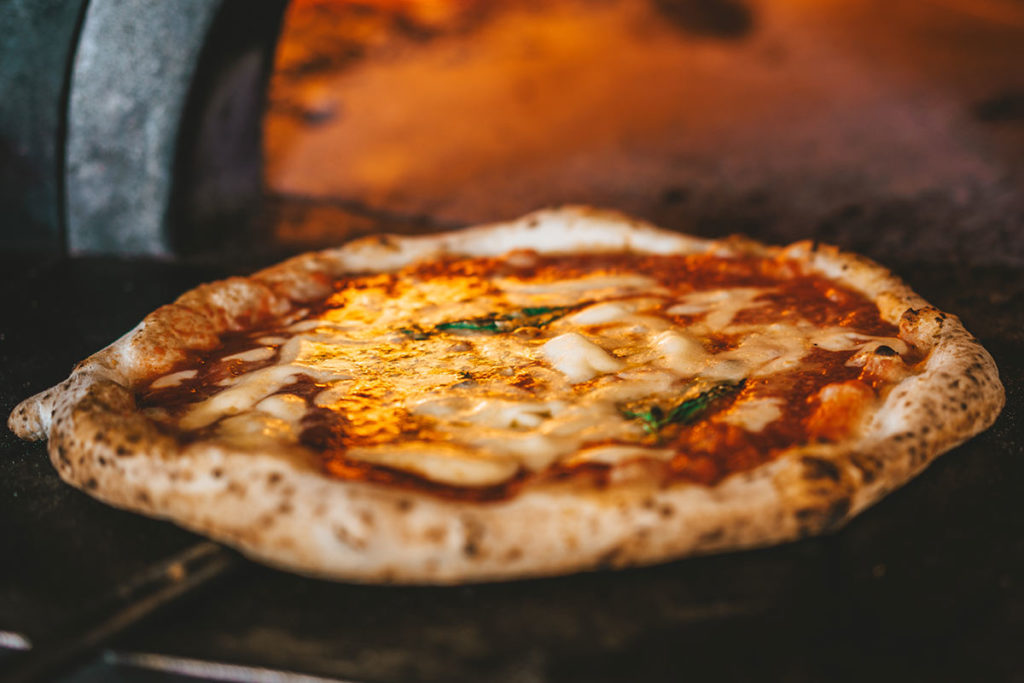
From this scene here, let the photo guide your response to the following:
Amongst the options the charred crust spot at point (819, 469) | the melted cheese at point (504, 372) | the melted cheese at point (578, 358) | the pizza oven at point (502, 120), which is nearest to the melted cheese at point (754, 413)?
the melted cheese at point (504, 372)

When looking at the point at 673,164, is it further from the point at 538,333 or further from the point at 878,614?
the point at 878,614

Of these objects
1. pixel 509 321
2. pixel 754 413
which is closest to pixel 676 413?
pixel 754 413

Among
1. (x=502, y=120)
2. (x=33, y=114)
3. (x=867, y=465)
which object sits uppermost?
(x=33, y=114)

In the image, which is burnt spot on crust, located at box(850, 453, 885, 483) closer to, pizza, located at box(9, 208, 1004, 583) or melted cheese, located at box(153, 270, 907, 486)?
pizza, located at box(9, 208, 1004, 583)

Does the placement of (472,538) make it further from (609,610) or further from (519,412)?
(519,412)

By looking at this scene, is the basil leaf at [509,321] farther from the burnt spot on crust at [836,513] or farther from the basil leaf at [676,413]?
the burnt spot on crust at [836,513]

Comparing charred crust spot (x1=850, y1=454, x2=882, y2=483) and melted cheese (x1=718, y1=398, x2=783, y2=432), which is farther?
A: melted cheese (x1=718, y1=398, x2=783, y2=432)

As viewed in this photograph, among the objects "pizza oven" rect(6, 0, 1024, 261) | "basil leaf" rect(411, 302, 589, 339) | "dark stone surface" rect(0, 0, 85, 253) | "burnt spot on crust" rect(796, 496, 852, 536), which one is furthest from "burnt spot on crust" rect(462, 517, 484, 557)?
"dark stone surface" rect(0, 0, 85, 253)
